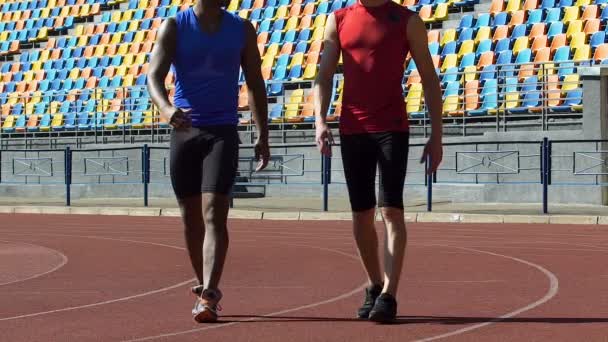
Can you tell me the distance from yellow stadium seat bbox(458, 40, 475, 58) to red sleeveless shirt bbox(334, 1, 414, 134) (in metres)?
19.2

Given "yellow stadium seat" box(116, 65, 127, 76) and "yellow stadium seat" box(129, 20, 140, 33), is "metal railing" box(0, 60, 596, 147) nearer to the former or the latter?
"yellow stadium seat" box(116, 65, 127, 76)

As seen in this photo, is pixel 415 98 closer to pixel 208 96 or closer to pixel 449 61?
pixel 449 61

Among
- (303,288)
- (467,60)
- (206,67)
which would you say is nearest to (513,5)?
(467,60)

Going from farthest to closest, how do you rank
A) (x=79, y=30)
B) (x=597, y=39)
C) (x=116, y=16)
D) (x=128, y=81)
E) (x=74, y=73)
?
(x=79, y=30) < (x=116, y=16) < (x=74, y=73) < (x=128, y=81) < (x=597, y=39)

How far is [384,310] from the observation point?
705cm

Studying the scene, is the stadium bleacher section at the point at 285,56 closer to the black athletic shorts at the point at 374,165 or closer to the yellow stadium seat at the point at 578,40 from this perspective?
the yellow stadium seat at the point at 578,40

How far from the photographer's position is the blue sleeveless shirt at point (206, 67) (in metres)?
7.40

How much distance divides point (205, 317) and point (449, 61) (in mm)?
19776

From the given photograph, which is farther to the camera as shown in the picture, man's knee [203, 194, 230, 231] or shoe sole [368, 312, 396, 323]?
man's knee [203, 194, 230, 231]

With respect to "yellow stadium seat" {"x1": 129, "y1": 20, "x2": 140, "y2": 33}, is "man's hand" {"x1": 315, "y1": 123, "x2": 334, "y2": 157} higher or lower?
lower

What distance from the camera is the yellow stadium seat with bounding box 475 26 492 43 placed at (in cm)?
2625

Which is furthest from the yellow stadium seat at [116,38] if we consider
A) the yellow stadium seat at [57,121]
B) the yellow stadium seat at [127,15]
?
the yellow stadium seat at [57,121]

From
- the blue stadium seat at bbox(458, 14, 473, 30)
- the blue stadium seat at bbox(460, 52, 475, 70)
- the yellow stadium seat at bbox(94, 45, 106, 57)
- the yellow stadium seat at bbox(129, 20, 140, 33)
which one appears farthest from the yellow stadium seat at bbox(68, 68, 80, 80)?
the blue stadium seat at bbox(460, 52, 475, 70)

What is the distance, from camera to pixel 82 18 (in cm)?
4138
